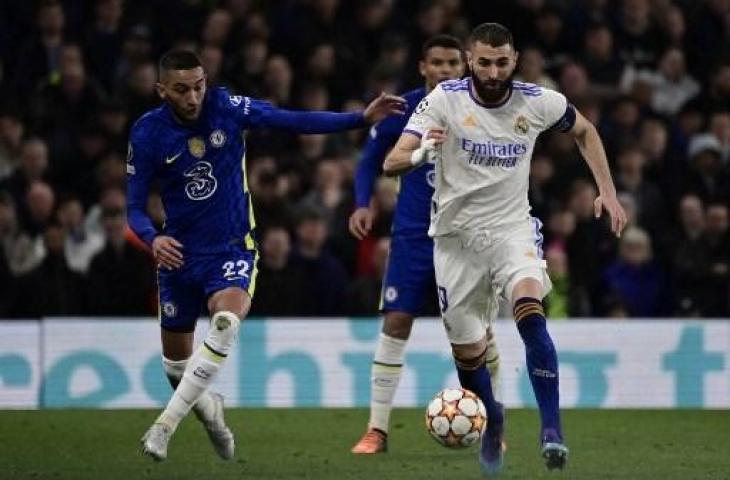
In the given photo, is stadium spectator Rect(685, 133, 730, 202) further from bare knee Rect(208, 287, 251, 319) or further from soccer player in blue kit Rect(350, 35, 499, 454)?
bare knee Rect(208, 287, 251, 319)

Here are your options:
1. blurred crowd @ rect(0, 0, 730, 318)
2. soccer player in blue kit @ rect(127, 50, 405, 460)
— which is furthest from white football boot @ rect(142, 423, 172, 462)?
blurred crowd @ rect(0, 0, 730, 318)

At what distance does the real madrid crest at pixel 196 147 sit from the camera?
403 inches

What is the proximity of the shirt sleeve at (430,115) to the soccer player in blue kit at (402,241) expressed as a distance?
4.48ft

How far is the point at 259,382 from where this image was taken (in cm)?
1462

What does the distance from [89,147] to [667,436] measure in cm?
681

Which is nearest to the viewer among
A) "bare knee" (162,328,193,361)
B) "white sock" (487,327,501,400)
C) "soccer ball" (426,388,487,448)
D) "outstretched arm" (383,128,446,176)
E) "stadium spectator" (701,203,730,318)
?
"outstretched arm" (383,128,446,176)

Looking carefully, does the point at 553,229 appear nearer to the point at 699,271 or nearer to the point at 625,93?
the point at 699,271

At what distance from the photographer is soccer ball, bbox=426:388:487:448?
31.5 feet

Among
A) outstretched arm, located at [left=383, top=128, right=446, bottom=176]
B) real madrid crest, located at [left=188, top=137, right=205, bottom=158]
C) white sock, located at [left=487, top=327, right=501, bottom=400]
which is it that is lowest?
white sock, located at [left=487, top=327, right=501, bottom=400]

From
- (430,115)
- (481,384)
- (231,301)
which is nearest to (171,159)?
(231,301)

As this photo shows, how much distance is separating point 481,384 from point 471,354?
0.19 meters

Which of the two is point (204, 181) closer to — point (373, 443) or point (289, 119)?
point (289, 119)

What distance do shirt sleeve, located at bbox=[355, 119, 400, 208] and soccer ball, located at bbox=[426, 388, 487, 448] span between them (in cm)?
208

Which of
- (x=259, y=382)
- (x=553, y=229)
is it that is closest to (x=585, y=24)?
(x=553, y=229)
